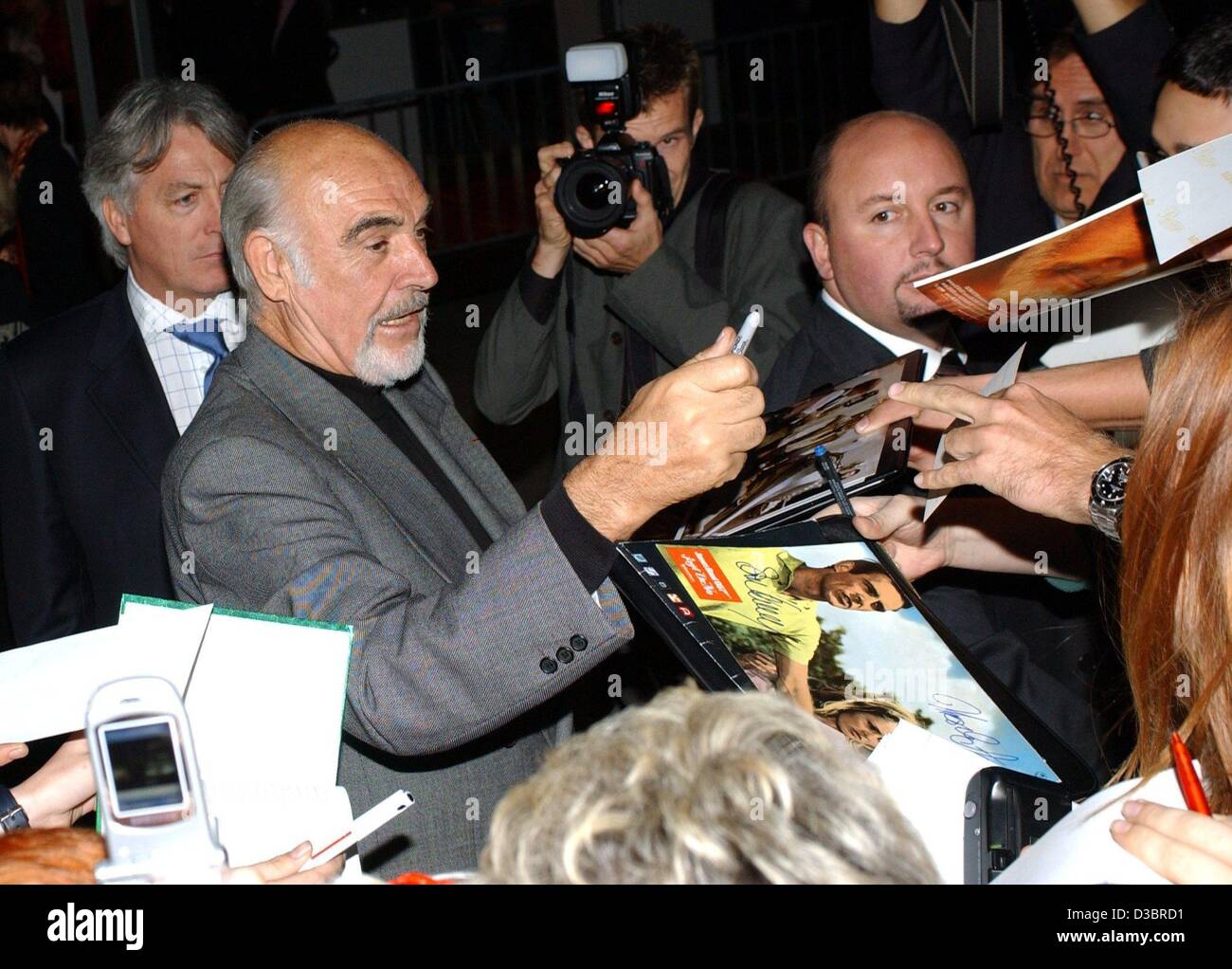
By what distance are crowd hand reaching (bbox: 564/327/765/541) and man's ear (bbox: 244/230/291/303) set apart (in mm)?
725

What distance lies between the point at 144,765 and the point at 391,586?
24.5 inches

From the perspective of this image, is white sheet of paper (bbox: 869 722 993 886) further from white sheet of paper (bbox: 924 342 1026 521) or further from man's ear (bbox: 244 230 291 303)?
man's ear (bbox: 244 230 291 303)

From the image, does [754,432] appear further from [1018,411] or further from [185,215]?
[185,215]

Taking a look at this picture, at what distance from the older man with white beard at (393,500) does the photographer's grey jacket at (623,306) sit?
69 centimetres

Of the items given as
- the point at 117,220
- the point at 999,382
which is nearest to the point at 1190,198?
the point at 999,382

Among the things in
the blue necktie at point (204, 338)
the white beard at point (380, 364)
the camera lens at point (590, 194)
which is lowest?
the white beard at point (380, 364)

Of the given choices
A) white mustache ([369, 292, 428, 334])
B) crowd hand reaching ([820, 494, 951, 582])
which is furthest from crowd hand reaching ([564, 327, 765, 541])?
white mustache ([369, 292, 428, 334])

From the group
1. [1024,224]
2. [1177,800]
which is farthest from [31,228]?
[1177,800]

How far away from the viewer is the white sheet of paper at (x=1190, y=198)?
5.46ft

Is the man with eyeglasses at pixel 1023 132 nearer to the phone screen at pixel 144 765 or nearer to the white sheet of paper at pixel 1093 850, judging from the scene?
the white sheet of paper at pixel 1093 850

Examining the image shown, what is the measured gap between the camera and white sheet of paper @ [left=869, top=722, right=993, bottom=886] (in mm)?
1437

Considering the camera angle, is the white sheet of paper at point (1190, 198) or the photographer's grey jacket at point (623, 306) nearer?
the white sheet of paper at point (1190, 198)

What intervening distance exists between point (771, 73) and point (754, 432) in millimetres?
7700
